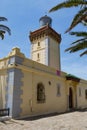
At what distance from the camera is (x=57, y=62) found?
1063 inches

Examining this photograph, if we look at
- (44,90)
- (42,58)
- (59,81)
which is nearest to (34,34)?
(42,58)

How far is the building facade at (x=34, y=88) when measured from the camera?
40.9 feet

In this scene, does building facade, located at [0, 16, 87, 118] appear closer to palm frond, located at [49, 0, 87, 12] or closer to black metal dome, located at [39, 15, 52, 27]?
palm frond, located at [49, 0, 87, 12]

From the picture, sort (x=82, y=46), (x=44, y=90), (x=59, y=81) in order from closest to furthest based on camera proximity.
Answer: (x=82, y=46), (x=44, y=90), (x=59, y=81)

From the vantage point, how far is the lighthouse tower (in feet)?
82.0

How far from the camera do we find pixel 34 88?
14.2 m

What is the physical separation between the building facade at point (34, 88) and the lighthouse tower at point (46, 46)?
5519 mm

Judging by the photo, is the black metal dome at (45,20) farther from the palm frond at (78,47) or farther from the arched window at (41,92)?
the palm frond at (78,47)

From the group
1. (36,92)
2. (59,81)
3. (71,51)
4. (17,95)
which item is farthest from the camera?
(59,81)

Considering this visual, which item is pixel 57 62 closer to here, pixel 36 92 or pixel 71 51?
pixel 36 92

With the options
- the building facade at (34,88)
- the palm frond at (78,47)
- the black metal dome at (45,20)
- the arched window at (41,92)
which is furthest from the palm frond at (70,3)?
the black metal dome at (45,20)

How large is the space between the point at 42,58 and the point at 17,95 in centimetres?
1329

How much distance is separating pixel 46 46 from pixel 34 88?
38.8 ft

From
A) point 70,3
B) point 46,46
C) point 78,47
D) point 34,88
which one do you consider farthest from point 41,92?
point 46,46
